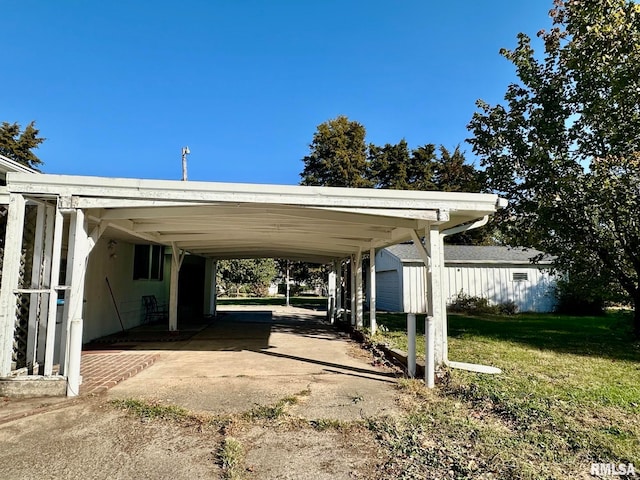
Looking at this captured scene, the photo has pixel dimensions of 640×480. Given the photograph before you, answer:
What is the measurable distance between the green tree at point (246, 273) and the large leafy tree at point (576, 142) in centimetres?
2233

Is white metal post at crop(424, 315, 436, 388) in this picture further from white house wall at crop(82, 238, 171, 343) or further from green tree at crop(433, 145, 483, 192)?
green tree at crop(433, 145, 483, 192)

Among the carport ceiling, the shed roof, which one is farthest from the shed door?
the carport ceiling

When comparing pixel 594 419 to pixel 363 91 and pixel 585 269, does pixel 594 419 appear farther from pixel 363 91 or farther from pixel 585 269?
pixel 363 91

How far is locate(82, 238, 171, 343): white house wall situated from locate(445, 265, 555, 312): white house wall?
12196 millimetres

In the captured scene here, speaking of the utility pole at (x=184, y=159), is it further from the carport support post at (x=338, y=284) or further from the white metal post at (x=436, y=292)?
the white metal post at (x=436, y=292)

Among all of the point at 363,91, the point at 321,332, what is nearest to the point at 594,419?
the point at 321,332

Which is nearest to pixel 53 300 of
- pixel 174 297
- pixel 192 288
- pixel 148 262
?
pixel 174 297

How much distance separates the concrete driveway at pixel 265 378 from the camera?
4.45 m

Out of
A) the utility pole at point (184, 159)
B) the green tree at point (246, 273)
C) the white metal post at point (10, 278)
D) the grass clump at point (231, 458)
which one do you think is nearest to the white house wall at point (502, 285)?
the utility pole at point (184, 159)

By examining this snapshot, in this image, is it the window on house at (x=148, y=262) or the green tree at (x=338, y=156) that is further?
the green tree at (x=338, y=156)

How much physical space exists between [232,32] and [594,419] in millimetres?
11638

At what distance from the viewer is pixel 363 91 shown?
15.8 meters

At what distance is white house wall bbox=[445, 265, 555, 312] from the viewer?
1703 centimetres

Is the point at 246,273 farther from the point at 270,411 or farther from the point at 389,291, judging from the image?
the point at 270,411
